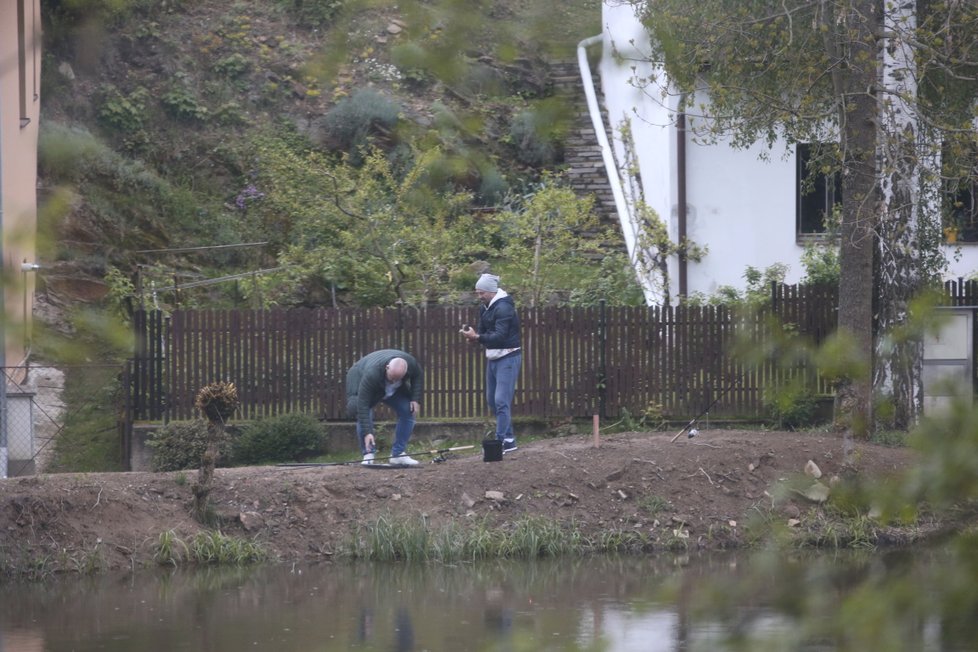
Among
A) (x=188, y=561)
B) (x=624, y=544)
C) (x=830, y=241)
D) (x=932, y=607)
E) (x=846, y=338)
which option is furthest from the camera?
(x=830, y=241)

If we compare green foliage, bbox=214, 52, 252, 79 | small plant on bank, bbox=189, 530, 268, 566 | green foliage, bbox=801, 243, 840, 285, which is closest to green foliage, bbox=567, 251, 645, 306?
green foliage, bbox=801, 243, 840, 285

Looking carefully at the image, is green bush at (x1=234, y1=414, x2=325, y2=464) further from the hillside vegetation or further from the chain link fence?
the hillside vegetation

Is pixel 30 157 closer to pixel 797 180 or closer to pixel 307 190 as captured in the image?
pixel 307 190

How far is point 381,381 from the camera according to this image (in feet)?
43.6

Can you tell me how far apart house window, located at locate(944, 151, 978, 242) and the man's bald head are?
20.7 feet

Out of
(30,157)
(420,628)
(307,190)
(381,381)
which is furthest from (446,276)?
(420,628)

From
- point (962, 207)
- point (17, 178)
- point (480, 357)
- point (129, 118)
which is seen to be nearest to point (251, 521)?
point (17, 178)

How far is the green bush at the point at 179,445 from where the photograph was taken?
15.1 m

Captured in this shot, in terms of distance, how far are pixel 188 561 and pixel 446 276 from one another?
895 centimetres

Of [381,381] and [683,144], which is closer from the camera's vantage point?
[381,381]

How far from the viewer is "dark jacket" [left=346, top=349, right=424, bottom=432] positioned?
13195 mm

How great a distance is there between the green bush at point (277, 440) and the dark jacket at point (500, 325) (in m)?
2.99

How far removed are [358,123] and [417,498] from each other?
28.3 feet

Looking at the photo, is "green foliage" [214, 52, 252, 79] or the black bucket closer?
"green foliage" [214, 52, 252, 79]
